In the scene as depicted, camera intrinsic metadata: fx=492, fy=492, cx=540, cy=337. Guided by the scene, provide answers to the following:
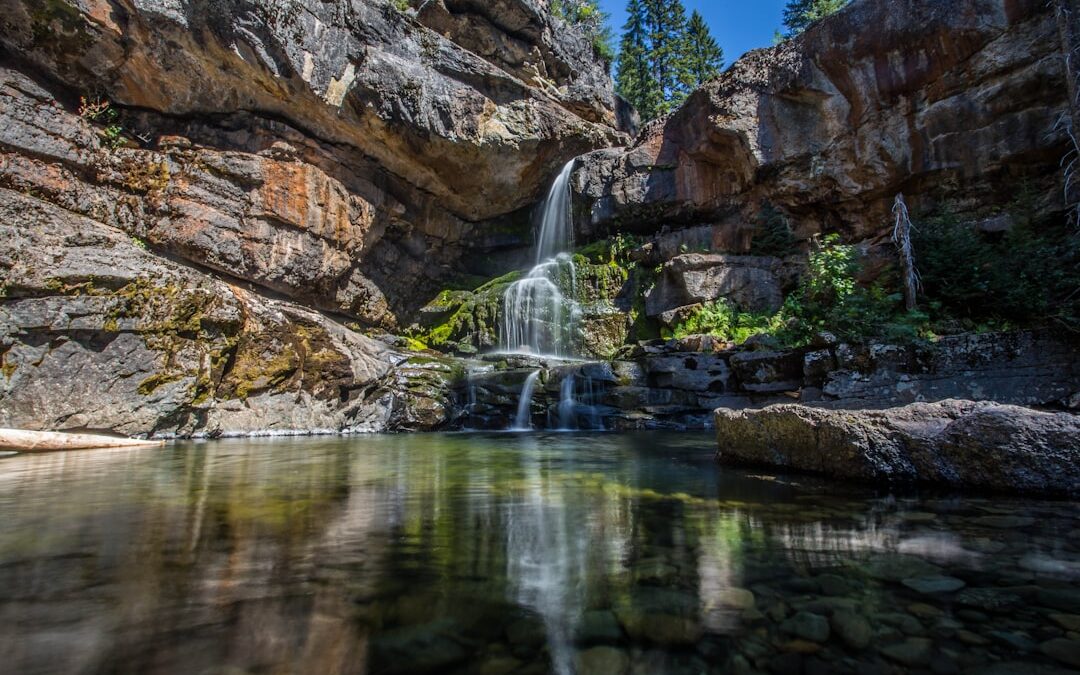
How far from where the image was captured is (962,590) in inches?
74.6

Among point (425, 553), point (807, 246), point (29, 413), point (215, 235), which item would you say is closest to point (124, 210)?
point (215, 235)

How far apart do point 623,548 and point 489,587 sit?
0.80 m

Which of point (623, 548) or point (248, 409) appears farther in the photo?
point (248, 409)

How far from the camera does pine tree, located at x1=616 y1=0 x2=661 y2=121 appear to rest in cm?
3006

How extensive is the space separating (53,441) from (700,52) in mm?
35201

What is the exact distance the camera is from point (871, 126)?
1317cm

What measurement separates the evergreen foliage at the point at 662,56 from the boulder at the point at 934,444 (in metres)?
27.9

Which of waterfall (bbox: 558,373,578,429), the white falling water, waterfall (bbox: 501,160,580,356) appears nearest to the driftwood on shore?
waterfall (bbox: 558,373,578,429)

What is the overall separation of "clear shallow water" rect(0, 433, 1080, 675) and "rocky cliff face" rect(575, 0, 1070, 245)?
11681 millimetres

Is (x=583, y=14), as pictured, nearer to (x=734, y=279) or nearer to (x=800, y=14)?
(x=800, y=14)

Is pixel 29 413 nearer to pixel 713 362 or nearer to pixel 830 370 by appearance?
pixel 713 362

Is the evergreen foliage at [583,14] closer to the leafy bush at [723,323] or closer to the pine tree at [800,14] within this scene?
the pine tree at [800,14]

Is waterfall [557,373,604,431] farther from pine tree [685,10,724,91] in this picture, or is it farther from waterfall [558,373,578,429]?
pine tree [685,10,724,91]

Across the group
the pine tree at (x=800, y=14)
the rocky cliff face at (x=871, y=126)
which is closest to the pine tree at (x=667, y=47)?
the pine tree at (x=800, y=14)
